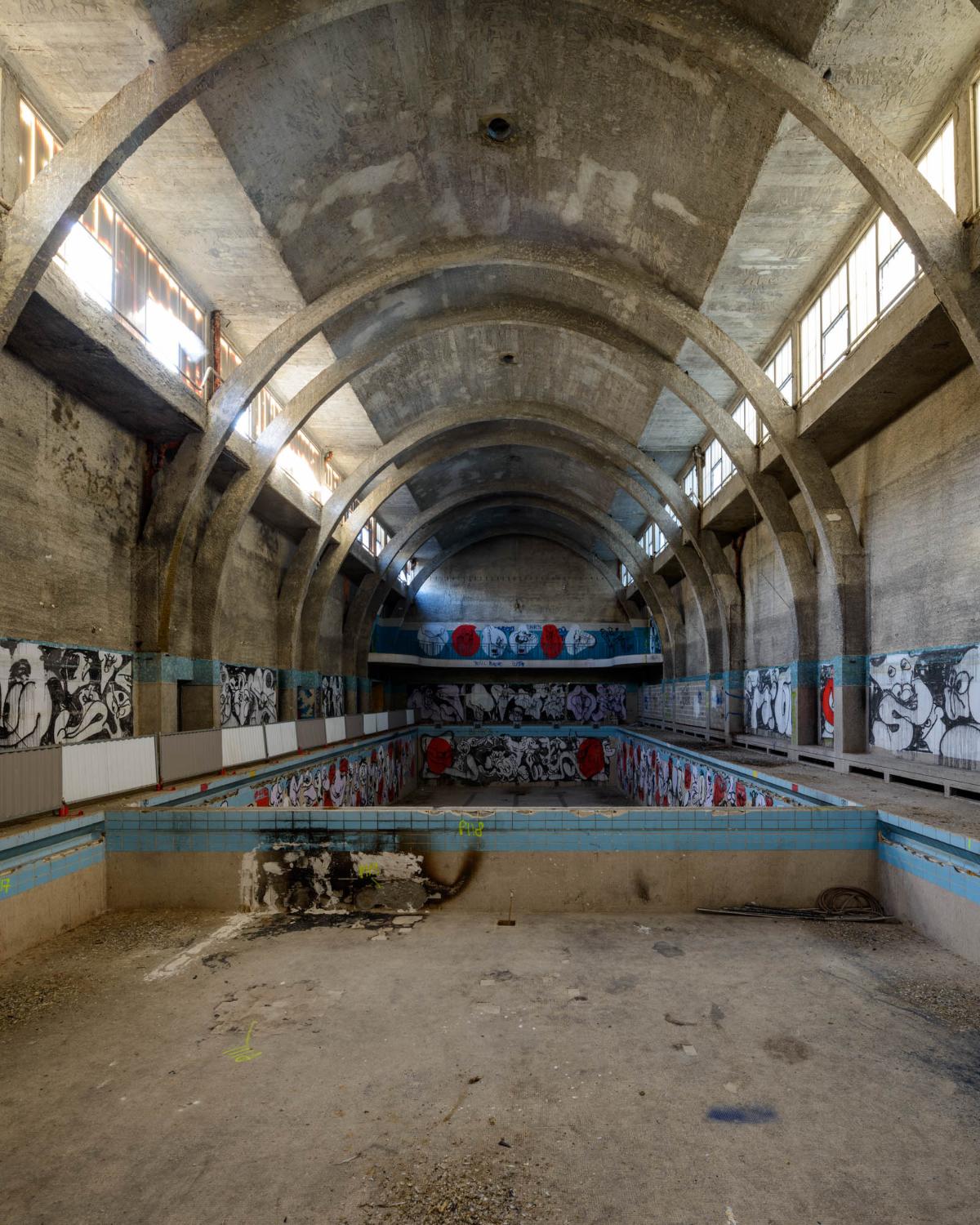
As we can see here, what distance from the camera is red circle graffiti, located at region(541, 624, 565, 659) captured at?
35.0 meters

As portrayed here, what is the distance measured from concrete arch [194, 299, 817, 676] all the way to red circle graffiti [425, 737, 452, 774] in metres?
18.2

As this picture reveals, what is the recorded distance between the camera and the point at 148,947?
20.4 ft

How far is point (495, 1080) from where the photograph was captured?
4062 millimetres

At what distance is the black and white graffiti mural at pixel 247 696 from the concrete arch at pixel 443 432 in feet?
3.35

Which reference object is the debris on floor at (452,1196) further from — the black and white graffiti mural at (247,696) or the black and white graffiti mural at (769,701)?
the black and white graffiti mural at (769,701)

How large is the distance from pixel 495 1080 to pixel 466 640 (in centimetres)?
3102

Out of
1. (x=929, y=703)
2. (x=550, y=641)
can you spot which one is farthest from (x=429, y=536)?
(x=929, y=703)

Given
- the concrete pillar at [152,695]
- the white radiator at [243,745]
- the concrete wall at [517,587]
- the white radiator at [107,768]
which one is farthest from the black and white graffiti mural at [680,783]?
the concrete wall at [517,587]

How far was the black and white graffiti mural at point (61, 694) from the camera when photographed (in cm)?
955

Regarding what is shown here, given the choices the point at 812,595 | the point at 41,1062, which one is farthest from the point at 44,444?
the point at 812,595

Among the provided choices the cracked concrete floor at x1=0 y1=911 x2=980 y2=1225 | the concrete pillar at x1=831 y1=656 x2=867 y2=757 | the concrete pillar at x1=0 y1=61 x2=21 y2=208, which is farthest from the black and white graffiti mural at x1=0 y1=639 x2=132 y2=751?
the concrete pillar at x1=831 y1=656 x2=867 y2=757

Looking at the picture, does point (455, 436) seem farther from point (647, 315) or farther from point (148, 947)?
point (148, 947)

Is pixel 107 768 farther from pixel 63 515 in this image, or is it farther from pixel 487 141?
pixel 487 141

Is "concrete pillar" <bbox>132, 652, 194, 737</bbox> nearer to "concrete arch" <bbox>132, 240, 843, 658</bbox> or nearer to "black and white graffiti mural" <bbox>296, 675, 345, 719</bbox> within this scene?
"concrete arch" <bbox>132, 240, 843, 658</bbox>
